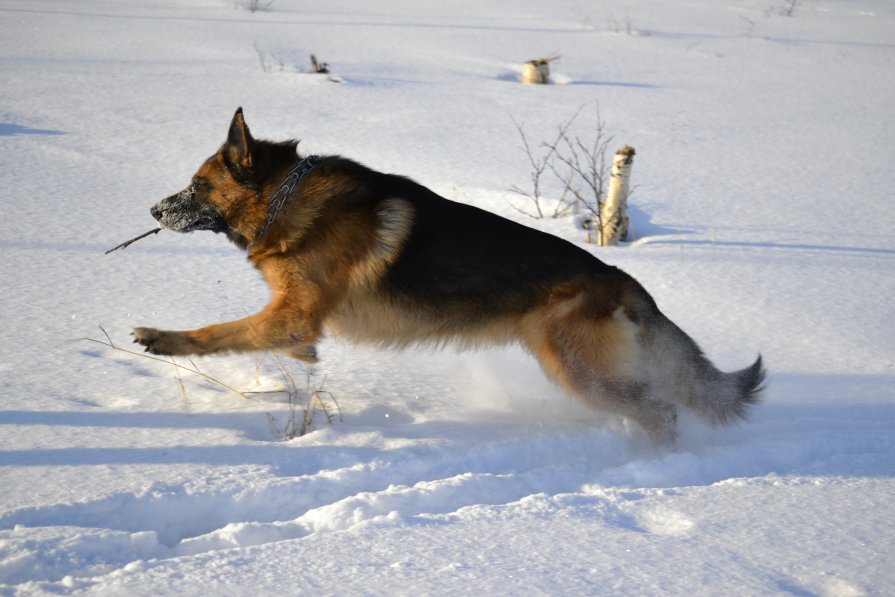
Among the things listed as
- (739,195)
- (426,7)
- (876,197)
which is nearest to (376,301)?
(739,195)

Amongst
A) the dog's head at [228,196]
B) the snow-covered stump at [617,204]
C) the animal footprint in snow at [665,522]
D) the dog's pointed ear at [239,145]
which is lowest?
the animal footprint in snow at [665,522]

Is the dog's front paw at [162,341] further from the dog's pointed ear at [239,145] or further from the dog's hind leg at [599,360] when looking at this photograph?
the dog's hind leg at [599,360]

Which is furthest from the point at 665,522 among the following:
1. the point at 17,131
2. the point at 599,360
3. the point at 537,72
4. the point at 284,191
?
the point at 537,72

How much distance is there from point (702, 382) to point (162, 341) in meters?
2.80

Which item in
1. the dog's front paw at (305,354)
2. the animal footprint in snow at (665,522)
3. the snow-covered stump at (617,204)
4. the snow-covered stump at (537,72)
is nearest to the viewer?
the animal footprint in snow at (665,522)

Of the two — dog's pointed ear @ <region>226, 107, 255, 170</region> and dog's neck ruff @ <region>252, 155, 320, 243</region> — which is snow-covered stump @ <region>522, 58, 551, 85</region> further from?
dog's pointed ear @ <region>226, 107, 255, 170</region>

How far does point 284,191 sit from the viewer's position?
12.4ft

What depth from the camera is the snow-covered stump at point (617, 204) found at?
607cm

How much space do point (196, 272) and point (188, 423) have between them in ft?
6.70

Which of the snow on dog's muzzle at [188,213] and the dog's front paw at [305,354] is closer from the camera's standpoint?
the snow on dog's muzzle at [188,213]

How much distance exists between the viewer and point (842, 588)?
2.32 m

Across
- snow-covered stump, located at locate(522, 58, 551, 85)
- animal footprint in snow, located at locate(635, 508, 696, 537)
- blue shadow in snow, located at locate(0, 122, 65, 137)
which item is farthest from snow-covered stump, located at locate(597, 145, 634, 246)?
blue shadow in snow, located at locate(0, 122, 65, 137)

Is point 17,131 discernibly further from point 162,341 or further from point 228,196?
point 162,341

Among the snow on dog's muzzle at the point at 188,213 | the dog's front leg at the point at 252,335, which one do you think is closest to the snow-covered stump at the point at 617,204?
the dog's front leg at the point at 252,335
